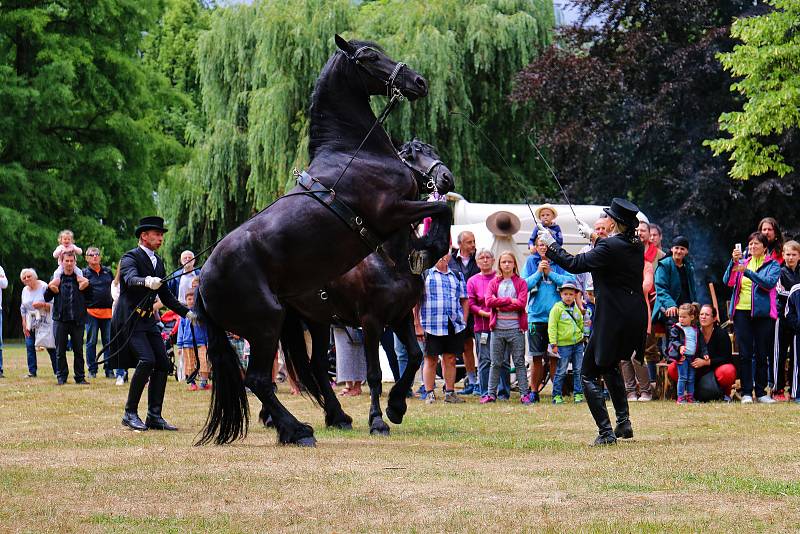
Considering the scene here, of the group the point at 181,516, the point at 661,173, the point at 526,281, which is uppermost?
the point at 661,173

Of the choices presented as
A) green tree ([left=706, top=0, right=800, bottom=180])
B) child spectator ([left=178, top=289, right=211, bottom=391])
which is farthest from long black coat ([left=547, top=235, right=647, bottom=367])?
green tree ([left=706, top=0, right=800, bottom=180])

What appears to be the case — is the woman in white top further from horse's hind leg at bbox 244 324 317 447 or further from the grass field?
horse's hind leg at bbox 244 324 317 447

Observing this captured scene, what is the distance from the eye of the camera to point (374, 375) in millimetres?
11352

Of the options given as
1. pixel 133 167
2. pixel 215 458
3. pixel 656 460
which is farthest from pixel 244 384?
pixel 133 167

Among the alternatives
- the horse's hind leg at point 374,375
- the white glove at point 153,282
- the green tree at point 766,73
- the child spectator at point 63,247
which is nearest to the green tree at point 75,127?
the child spectator at point 63,247

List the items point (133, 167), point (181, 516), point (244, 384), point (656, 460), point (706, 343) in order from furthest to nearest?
point (133, 167) < point (706, 343) < point (244, 384) < point (656, 460) < point (181, 516)

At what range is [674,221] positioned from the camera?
29.7 m

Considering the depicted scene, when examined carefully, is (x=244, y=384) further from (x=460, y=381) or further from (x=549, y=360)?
(x=460, y=381)

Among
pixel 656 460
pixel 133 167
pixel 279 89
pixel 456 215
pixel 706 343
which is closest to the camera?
pixel 656 460

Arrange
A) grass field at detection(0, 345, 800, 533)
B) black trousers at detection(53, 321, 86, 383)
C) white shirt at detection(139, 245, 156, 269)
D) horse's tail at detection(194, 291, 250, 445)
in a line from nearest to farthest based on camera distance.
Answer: grass field at detection(0, 345, 800, 533) < horse's tail at detection(194, 291, 250, 445) < white shirt at detection(139, 245, 156, 269) < black trousers at detection(53, 321, 86, 383)

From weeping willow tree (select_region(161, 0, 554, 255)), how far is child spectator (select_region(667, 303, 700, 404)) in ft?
45.8

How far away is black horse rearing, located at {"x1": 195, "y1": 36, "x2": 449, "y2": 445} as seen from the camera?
9.57 meters

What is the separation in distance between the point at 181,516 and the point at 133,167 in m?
34.0

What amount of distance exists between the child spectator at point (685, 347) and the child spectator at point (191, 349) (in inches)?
261
